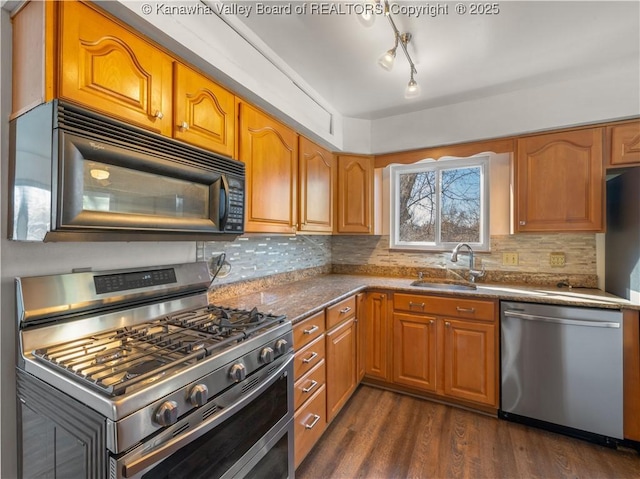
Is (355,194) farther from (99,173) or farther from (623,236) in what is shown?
(99,173)

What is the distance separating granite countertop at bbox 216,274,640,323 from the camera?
67.6 inches

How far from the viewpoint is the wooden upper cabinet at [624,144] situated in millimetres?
1985

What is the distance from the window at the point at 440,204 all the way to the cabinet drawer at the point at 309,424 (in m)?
1.71

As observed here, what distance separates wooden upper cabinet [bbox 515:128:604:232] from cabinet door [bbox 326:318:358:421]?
1.55 meters

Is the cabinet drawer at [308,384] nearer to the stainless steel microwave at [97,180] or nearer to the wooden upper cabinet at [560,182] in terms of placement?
the stainless steel microwave at [97,180]

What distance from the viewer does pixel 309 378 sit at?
1.64m

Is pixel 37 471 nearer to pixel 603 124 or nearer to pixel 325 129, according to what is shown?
pixel 325 129

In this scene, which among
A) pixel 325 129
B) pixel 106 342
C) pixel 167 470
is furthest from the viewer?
pixel 325 129

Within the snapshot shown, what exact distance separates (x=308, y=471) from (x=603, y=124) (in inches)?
116

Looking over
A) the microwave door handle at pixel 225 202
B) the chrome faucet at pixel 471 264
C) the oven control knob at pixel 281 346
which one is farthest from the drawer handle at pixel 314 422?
the chrome faucet at pixel 471 264

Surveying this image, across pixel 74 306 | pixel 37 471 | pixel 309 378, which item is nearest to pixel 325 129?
pixel 309 378

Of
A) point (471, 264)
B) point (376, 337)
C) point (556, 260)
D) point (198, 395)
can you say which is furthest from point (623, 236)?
point (198, 395)

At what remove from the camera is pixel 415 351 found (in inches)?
91.0

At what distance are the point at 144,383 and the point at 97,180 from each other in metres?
0.65
